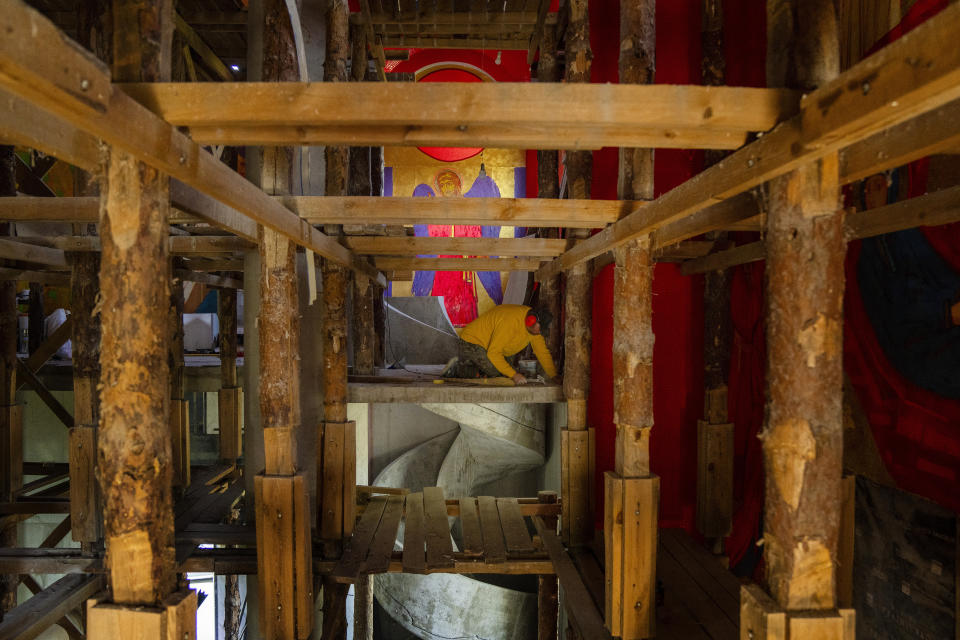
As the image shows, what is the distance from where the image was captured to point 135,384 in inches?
85.5

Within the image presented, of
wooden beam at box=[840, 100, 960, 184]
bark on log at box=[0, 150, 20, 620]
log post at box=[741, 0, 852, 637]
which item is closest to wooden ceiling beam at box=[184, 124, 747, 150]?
log post at box=[741, 0, 852, 637]

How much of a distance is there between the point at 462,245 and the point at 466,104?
10.2ft

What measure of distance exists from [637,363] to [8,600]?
816 cm

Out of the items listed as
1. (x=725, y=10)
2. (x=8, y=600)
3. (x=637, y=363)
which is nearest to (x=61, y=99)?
(x=637, y=363)

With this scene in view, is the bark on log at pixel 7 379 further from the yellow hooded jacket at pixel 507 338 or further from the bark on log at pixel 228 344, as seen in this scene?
the yellow hooded jacket at pixel 507 338

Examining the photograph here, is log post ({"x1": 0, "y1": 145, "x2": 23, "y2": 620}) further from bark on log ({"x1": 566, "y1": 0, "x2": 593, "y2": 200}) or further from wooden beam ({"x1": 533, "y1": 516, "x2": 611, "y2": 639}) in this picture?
wooden beam ({"x1": 533, "y1": 516, "x2": 611, "y2": 639})

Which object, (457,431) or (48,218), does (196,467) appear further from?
(48,218)

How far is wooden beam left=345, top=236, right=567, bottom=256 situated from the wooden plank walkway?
2.85m

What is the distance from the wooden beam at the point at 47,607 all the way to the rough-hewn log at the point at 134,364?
3912mm

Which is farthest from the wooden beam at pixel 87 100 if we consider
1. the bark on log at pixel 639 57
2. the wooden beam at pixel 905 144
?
the wooden beam at pixel 905 144

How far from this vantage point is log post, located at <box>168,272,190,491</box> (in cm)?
754

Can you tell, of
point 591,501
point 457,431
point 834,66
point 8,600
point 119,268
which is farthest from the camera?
point 457,431

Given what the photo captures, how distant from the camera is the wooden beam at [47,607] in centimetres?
470

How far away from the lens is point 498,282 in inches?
472
